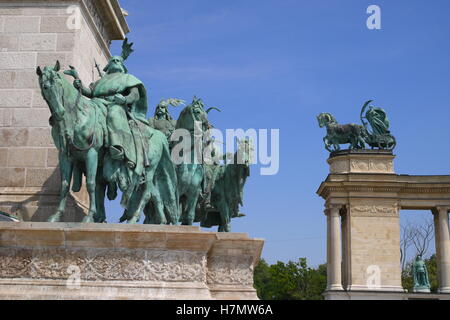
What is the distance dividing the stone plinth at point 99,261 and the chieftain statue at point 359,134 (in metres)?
39.8

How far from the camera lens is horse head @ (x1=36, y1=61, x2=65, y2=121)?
35.6ft

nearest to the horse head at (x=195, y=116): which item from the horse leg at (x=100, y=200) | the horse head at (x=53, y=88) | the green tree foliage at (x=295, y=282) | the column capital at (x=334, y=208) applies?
the horse leg at (x=100, y=200)

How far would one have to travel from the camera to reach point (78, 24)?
48.0 feet

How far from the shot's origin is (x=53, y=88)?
10.9m

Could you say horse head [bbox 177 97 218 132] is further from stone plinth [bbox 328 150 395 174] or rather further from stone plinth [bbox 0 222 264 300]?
stone plinth [bbox 328 150 395 174]

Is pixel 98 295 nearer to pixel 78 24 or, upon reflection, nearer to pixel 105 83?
pixel 105 83

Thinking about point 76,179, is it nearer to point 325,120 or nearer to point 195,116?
point 195,116

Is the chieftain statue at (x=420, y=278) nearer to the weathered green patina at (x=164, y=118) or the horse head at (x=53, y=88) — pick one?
the weathered green patina at (x=164, y=118)

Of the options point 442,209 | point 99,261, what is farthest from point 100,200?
point 442,209

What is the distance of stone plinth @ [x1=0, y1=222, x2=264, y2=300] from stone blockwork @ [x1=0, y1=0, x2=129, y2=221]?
2.74m

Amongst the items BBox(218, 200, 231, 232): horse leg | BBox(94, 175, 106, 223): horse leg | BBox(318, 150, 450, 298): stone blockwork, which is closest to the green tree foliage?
BBox(318, 150, 450, 298): stone blockwork

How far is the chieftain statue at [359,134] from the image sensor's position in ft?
161

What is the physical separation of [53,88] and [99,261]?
308cm
